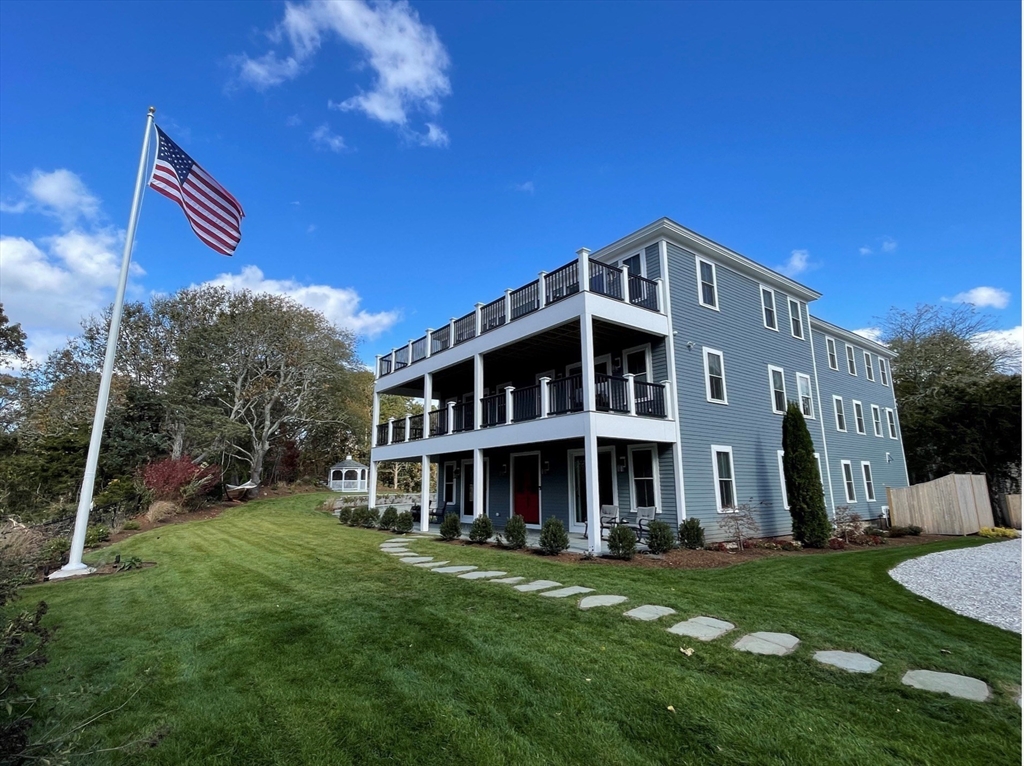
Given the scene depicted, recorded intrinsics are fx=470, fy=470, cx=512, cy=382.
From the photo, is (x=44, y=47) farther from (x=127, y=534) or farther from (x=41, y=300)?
(x=41, y=300)

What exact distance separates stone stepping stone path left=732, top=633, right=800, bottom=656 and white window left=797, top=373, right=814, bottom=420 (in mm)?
13571

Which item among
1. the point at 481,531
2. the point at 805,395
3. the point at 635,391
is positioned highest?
the point at 805,395

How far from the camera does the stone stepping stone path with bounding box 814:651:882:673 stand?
3.73m

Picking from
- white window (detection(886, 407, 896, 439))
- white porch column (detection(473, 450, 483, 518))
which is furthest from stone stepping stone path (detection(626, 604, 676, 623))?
white window (detection(886, 407, 896, 439))

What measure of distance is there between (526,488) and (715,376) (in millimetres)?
6644

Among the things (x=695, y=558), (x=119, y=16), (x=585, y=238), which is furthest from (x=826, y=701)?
(x=119, y=16)

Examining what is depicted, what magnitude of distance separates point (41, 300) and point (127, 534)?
14380 millimetres

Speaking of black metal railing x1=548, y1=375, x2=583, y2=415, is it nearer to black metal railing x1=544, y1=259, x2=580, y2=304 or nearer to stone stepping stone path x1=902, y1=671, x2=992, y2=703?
black metal railing x1=544, y1=259, x2=580, y2=304

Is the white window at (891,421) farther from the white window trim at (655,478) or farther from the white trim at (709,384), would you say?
the white window trim at (655,478)

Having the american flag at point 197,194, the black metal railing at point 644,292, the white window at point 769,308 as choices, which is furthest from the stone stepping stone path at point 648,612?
the white window at point 769,308

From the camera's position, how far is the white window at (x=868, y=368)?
20.6 m

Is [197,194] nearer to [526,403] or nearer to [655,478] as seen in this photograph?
[526,403]

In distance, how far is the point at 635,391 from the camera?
1184 centimetres

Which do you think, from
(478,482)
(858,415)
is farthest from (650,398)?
(858,415)
